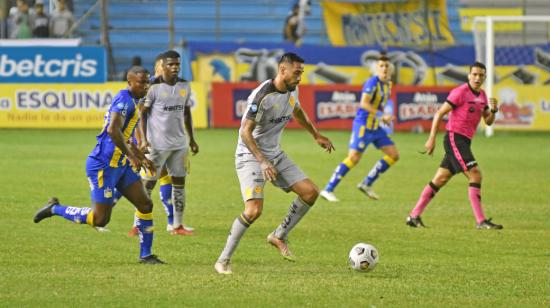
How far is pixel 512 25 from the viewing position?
3778 cm

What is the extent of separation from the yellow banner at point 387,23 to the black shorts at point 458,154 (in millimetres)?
20624

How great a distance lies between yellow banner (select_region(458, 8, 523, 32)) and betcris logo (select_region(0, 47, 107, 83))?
12400 mm

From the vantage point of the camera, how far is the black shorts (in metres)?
15.5

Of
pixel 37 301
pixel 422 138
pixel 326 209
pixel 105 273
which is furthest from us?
pixel 422 138

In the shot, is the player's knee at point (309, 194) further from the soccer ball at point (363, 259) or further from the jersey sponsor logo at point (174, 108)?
the jersey sponsor logo at point (174, 108)

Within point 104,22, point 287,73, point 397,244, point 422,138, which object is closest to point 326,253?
point 397,244

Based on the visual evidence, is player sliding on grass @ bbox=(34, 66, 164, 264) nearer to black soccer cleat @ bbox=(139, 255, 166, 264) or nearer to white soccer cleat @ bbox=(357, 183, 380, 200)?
black soccer cleat @ bbox=(139, 255, 166, 264)

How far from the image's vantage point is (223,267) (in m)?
11.0

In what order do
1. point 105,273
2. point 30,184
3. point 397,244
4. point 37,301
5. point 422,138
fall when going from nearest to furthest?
point 37,301, point 105,273, point 397,244, point 30,184, point 422,138

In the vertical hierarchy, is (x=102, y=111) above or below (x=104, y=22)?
below

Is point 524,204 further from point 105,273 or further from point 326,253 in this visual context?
point 105,273

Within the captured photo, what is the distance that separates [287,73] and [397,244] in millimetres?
3451

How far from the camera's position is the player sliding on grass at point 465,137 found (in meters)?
15.4

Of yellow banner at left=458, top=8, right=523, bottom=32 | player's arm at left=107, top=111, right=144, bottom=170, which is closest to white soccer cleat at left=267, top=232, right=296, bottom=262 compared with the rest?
player's arm at left=107, top=111, right=144, bottom=170
